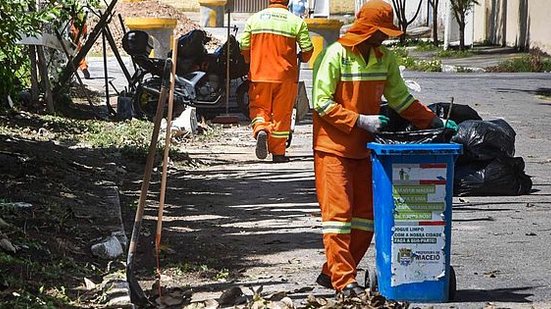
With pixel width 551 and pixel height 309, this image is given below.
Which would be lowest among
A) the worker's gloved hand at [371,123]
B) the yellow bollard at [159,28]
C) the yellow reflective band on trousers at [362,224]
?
the yellow reflective band on trousers at [362,224]

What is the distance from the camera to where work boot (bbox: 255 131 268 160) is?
12.5m

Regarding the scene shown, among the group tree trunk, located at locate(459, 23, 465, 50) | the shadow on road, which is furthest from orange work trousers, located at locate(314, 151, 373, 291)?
tree trunk, located at locate(459, 23, 465, 50)

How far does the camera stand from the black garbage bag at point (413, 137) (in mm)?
6562

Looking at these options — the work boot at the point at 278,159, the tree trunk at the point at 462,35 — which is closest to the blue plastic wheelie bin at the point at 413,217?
the work boot at the point at 278,159

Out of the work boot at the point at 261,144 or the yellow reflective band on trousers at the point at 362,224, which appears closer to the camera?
the yellow reflective band on trousers at the point at 362,224

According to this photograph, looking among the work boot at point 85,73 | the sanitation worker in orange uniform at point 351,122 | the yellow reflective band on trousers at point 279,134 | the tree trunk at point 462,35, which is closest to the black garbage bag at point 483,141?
the yellow reflective band on trousers at point 279,134

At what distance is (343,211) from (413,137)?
0.56 m

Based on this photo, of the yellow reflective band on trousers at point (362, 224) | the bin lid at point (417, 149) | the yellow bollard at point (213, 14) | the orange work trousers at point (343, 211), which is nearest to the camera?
the bin lid at point (417, 149)

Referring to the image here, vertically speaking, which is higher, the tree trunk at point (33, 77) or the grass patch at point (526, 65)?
the tree trunk at point (33, 77)

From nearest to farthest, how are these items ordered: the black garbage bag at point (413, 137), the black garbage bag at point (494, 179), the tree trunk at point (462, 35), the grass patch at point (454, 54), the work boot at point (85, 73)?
the black garbage bag at point (413, 137) → the black garbage bag at point (494, 179) → the work boot at point (85, 73) → the grass patch at point (454, 54) → the tree trunk at point (462, 35)

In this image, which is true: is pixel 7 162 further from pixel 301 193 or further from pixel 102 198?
pixel 301 193

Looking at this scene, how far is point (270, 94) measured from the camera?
41.9ft

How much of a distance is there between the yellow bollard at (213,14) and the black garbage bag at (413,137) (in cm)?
3325

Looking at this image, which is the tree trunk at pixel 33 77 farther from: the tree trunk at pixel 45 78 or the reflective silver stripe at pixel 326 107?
the reflective silver stripe at pixel 326 107
